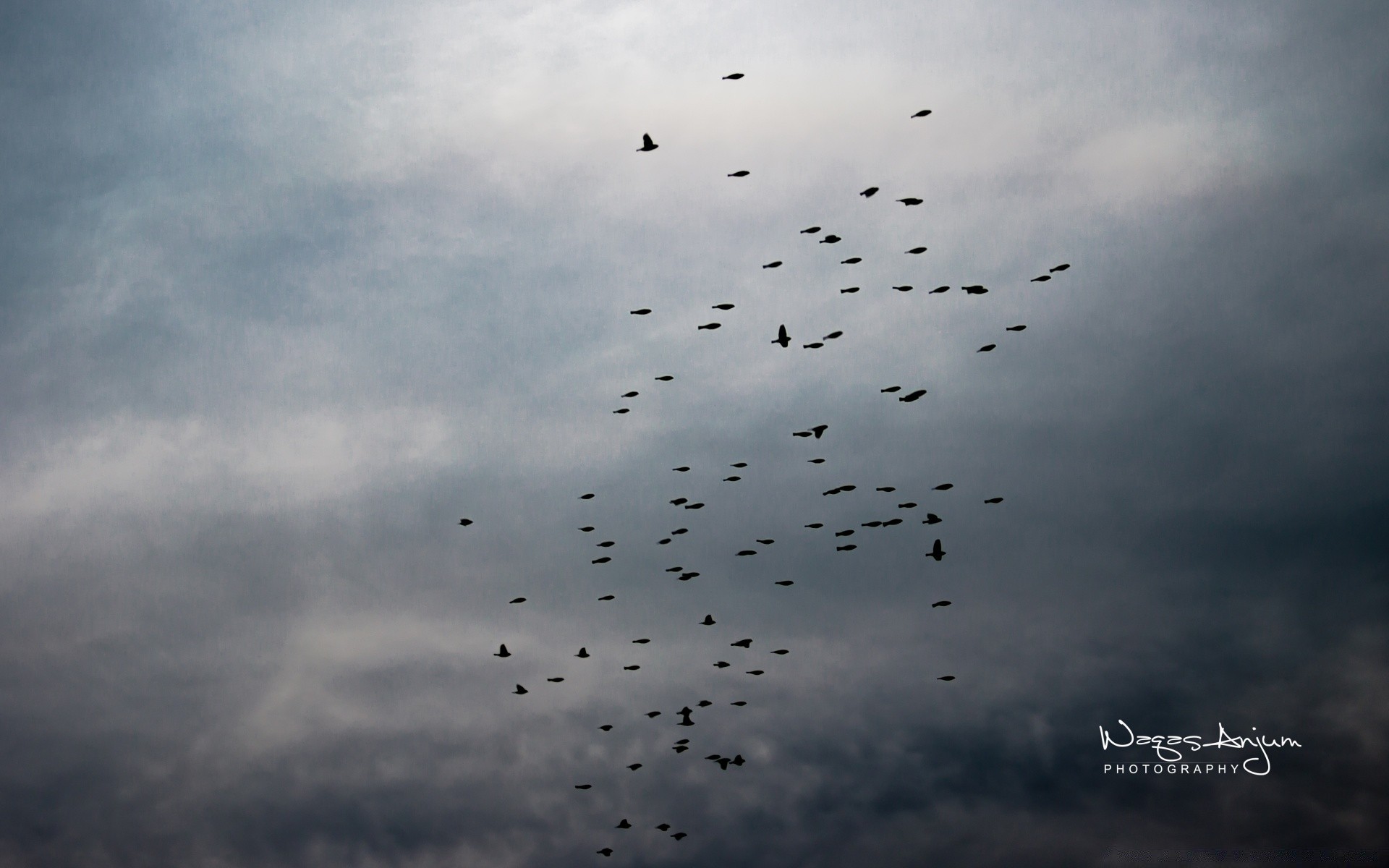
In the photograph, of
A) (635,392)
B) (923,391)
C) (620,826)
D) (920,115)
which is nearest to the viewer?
(920,115)

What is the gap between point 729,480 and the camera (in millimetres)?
92875

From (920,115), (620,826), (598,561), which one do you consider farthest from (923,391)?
(620,826)

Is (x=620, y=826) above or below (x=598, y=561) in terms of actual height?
below

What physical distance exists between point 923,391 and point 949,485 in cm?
1208

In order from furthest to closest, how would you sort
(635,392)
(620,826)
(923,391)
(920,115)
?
1. (620,826)
2. (635,392)
3. (923,391)
4. (920,115)

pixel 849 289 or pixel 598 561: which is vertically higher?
pixel 849 289

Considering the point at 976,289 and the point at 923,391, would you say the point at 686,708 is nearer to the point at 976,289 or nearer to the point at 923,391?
the point at 923,391

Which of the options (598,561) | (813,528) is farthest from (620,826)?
(813,528)

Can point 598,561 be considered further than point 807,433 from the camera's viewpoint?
Yes

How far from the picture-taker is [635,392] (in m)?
91.1

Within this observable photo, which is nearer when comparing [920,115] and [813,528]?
[920,115]

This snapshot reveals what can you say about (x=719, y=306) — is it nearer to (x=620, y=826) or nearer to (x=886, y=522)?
(x=886, y=522)

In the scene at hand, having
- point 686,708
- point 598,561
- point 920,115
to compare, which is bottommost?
point 686,708

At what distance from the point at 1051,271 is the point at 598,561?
43.7 metres
